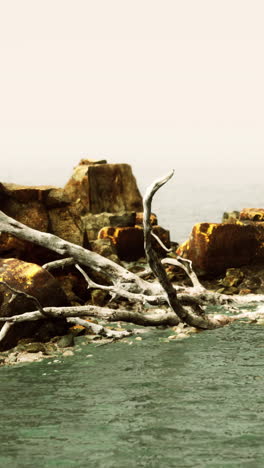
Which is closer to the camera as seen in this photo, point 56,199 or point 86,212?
point 56,199

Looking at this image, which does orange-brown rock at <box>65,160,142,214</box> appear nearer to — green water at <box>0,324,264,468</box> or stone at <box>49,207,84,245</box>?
stone at <box>49,207,84,245</box>

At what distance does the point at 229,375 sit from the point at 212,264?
13.6m

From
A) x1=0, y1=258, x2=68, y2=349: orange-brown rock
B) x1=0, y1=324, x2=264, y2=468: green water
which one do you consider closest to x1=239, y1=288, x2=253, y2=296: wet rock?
x1=0, y1=324, x2=264, y2=468: green water

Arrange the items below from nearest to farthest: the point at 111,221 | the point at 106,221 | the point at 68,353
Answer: the point at 68,353 → the point at 111,221 → the point at 106,221

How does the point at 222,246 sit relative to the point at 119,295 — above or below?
below

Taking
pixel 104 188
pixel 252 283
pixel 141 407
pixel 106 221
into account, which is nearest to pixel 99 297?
pixel 252 283

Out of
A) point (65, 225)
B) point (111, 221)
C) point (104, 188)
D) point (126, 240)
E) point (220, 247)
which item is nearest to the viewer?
point (65, 225)

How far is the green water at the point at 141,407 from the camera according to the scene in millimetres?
10750

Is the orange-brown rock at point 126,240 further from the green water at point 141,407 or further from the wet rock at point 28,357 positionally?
the wet rock at point 28,357

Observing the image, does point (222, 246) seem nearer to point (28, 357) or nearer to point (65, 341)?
point (65, 341)

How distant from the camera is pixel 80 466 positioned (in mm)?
10312

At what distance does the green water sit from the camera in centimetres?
1075

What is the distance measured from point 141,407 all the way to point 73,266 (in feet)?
33.5

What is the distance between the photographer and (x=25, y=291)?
17.8 metres
